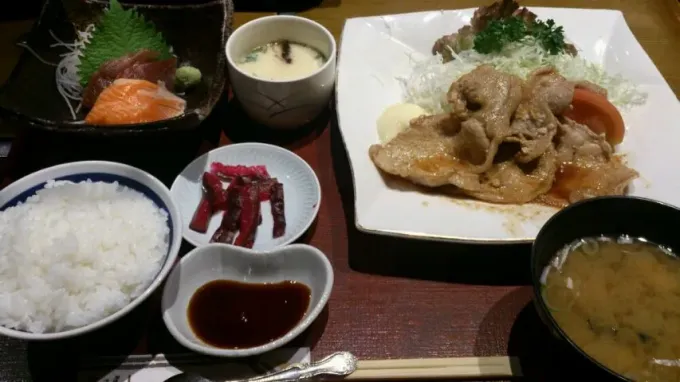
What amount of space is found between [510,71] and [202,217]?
65.6 inches

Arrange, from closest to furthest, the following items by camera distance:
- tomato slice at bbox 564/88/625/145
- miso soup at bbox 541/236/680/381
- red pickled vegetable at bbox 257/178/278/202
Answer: miso soup at bbox 541/236/680/381 → red pickled vegetable at bbox 257/178/278/202 → tomato slice at bbox 564/88/625/145

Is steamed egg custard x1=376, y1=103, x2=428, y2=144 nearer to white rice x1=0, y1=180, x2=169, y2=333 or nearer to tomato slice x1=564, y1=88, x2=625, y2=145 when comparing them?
tomato slice x1=564, y1=88, x2=625, y2=145

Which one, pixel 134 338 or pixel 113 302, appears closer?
pixel 113 302

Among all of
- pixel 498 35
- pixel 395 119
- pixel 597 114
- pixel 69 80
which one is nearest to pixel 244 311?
pixel 395 119

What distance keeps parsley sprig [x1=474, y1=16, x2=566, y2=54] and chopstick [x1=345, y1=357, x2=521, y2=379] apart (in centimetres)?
163

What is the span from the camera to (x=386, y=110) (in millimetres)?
2482

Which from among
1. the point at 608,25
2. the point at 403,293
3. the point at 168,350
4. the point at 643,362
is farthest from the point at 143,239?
the point at 608,25

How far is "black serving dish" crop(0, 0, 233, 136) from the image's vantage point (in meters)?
2.29

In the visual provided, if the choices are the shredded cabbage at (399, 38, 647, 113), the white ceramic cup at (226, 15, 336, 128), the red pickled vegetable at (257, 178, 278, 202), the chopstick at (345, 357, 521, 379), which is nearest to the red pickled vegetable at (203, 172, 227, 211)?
the red pickled vegetable at (257, 178, 278, 202)

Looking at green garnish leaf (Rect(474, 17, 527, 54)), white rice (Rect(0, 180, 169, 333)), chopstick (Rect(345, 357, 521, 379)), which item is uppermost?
green garnish leaf (Rect(474, 17, 527, 54))

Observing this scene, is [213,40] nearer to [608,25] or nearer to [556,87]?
[556,87]

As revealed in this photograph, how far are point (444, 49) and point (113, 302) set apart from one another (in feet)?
6.52

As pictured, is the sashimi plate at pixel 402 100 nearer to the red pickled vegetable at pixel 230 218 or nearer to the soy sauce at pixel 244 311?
the soy sauce at pixel 244 311

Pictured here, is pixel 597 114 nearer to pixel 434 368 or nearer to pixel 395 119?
pixel 395 119
